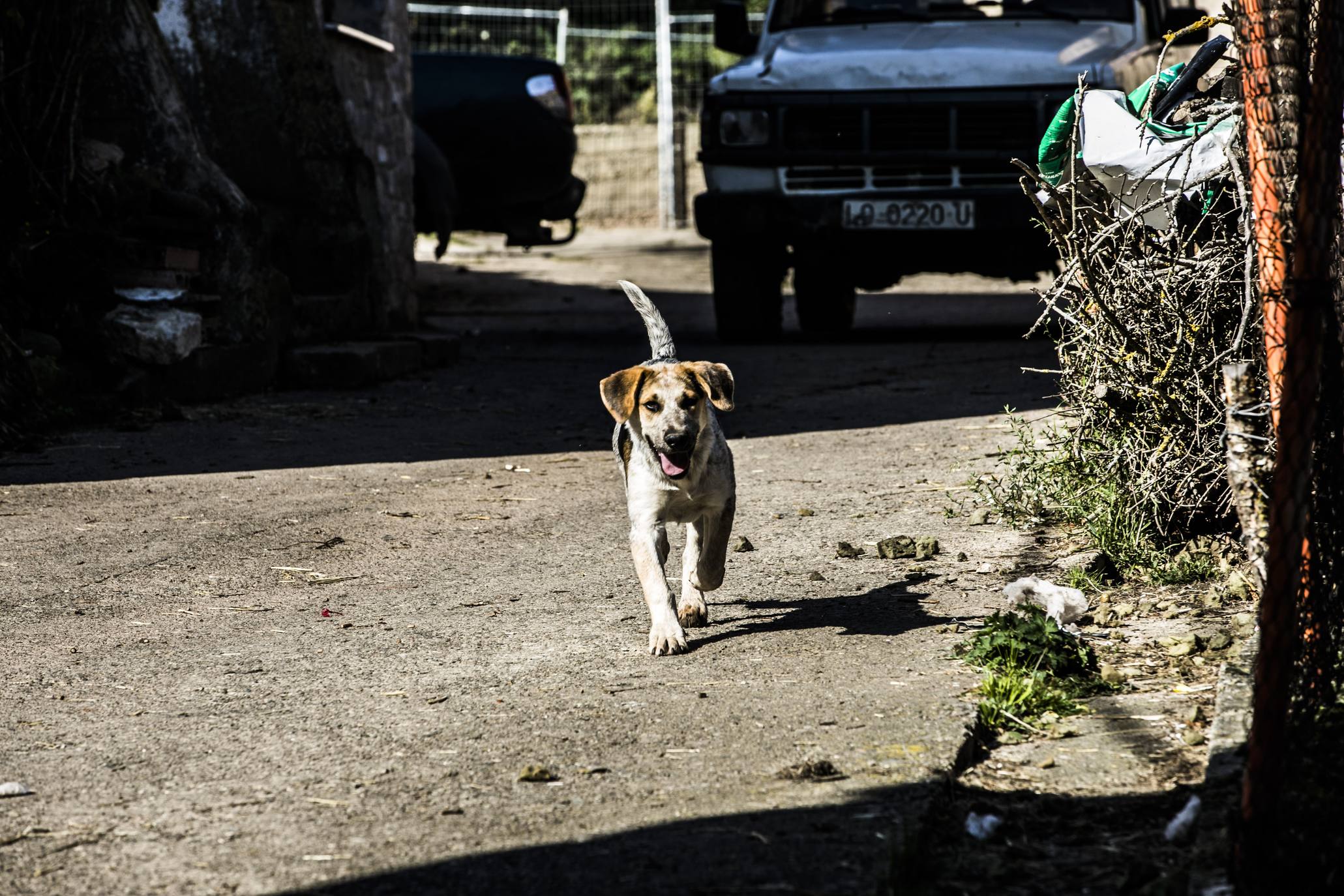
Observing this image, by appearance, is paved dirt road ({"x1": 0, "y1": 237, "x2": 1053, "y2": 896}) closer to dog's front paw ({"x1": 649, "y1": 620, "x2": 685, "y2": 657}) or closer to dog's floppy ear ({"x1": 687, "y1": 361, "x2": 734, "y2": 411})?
dog's front paw ({"x1": 649, "y1": 620, "x2": 685, "y2": 657})

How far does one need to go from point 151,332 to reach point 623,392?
3918 mm

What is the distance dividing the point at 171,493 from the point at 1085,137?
11.4 feet

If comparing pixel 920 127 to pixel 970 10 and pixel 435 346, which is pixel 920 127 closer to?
pixel 970 10

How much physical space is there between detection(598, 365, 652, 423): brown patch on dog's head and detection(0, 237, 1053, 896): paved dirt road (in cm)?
52

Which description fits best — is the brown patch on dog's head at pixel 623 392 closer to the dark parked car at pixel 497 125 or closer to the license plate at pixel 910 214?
the license plate at pixel 910 214

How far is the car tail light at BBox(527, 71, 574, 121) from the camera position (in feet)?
45.6

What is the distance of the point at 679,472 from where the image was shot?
403 cm

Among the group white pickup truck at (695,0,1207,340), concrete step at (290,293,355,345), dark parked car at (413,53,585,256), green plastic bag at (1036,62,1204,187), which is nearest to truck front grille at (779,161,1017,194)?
white pickup truck at (695,0,1207,340)

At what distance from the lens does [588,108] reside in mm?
24938

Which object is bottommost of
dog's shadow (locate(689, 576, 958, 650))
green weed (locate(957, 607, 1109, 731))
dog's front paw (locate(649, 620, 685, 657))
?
dog's shadow (locate(689, 576, 958, 650))

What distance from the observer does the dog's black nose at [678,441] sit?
3.99m

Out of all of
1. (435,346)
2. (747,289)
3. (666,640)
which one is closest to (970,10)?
(747,289)

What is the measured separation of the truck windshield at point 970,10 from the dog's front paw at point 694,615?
256 inches

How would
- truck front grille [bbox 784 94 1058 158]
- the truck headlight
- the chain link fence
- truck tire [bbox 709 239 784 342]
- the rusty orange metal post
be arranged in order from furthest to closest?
the chain link fence < truck tire [bbox 709 239 784 342] < the truck headlight < truck front grille [bbox 784 94 1058 158] < the rusty orange metal post
